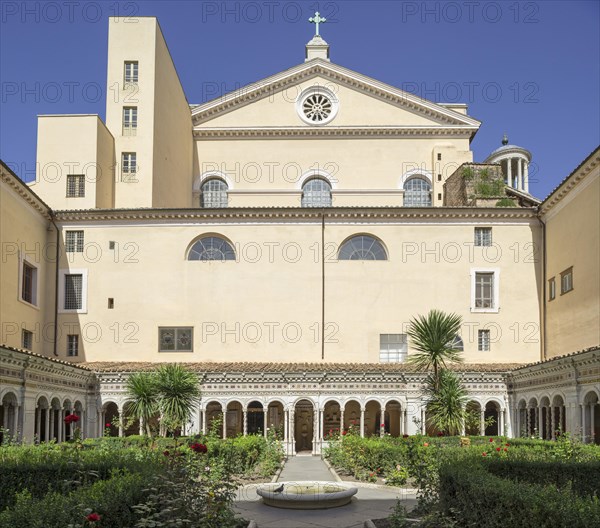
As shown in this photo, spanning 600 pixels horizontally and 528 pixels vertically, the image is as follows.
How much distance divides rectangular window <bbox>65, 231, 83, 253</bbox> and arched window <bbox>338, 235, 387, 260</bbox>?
13.0m

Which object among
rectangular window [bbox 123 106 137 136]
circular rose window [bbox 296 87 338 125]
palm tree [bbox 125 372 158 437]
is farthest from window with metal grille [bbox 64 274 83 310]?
circular rose window [bbox 296 87 338 125]

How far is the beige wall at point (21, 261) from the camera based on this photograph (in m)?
30.4

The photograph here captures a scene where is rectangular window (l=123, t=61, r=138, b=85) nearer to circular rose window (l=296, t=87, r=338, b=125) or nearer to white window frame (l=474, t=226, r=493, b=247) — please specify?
circular rose window (l=296, t=87, r=338, b=125)

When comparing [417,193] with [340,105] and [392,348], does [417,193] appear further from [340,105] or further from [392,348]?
[392,348]

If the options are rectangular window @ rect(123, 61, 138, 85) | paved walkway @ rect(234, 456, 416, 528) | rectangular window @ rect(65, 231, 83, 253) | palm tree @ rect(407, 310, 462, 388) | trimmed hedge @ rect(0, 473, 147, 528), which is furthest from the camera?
rectangular window @ rect(123, 61, 138, 85)

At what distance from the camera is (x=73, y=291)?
3631cm

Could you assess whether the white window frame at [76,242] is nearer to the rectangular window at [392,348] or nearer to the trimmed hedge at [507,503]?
the rectangular window at [392,348]

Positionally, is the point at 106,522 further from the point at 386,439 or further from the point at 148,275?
the point at 148,275

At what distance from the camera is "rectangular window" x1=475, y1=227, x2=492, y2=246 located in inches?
1444

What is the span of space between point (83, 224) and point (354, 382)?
51.1ft

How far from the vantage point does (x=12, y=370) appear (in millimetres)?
24547

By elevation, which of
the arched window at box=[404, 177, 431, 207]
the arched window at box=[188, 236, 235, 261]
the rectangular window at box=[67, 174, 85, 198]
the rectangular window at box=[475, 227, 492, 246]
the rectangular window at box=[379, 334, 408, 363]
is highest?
the arched window at box=[404, 177, 431, 207]

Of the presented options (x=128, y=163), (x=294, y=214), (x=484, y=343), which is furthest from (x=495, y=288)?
(x=128, y=163)

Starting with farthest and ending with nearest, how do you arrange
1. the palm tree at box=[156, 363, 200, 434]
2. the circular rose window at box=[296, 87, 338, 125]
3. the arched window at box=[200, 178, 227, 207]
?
1. the arched window at box=[200, 178, 227, 207]
2. the circular rose window at box=[296, 87, 338, 125]
3. the palm tree at box=[156, 363, 200, 434]
